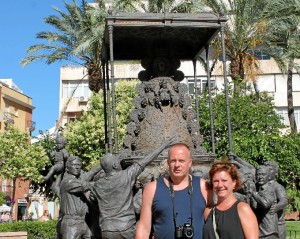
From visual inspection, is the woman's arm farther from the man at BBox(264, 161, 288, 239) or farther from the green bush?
the green bush

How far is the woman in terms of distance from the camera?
4.46 m

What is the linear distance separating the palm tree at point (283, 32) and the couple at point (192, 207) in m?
24.4

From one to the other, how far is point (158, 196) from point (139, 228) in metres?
0.32

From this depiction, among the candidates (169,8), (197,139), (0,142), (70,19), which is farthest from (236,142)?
(0,142)

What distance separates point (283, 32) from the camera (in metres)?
29.6

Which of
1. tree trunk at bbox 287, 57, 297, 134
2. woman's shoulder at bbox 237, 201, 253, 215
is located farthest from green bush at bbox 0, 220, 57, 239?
woman's shoulder at bbox 237, 201, 253, 215

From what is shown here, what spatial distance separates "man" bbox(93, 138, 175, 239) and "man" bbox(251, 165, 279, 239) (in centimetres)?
191

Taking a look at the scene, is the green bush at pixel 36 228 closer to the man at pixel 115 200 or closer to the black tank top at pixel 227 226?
the man at pixel 115 200

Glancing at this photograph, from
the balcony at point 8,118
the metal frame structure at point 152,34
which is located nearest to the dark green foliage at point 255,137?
the metal frame structure at point 152,34

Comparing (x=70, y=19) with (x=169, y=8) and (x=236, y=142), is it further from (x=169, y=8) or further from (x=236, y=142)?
(x=236, y=142)

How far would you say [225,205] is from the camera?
4.63 meters

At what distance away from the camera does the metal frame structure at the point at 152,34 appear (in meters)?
10.1

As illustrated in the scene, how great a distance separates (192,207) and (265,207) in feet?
14.6

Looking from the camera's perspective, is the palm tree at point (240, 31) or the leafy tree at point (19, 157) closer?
the palm tree at point (240, 31)
